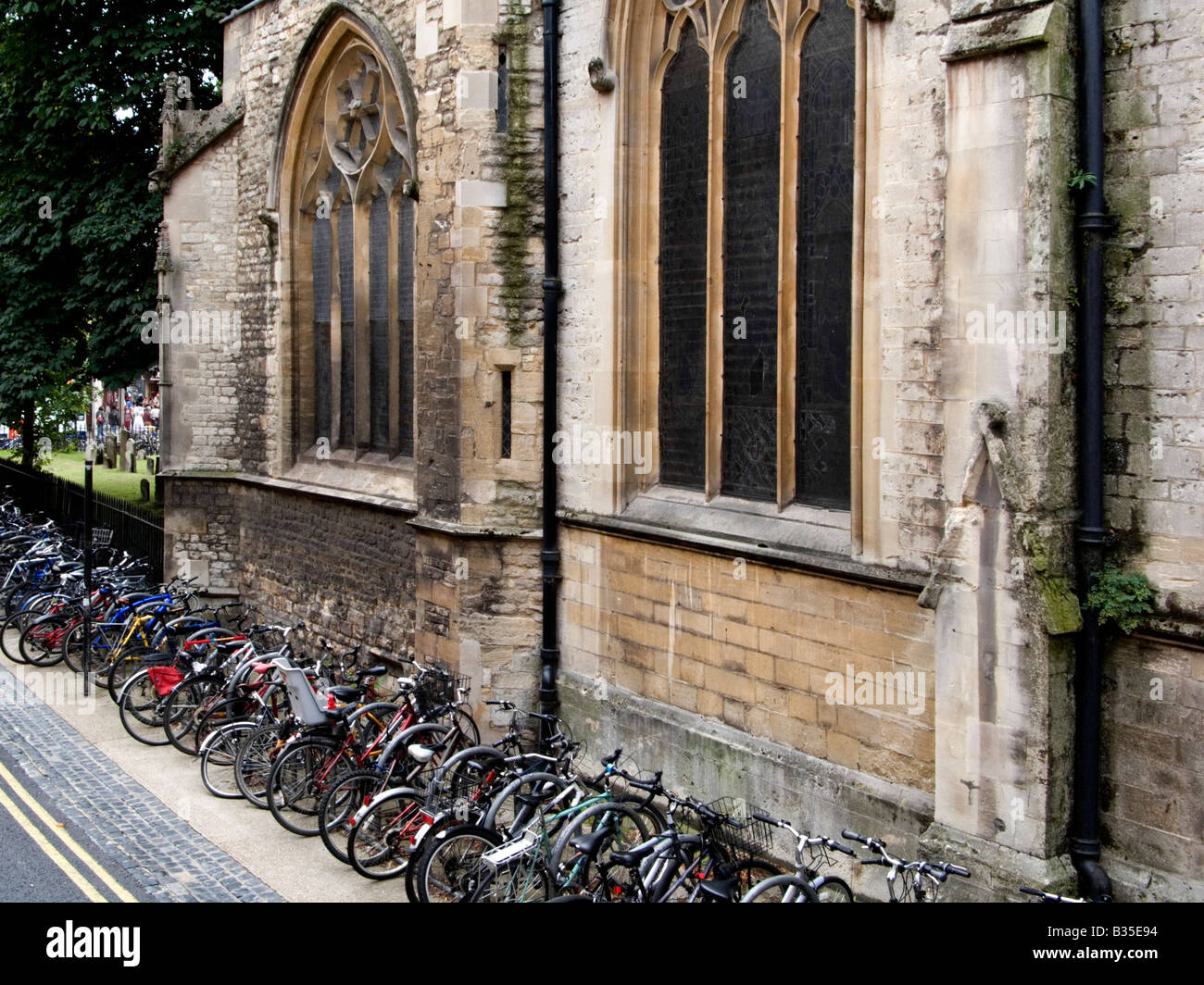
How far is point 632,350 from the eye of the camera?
1009 cm

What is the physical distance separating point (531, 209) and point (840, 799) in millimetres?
5469

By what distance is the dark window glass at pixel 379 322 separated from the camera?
14055mm

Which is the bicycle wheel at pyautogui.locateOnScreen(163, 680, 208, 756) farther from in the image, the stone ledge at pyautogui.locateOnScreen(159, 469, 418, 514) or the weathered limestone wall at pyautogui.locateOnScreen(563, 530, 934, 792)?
the weathered limestone wall at pyautogui.locateOnScreen(563, 530, 934, 792)

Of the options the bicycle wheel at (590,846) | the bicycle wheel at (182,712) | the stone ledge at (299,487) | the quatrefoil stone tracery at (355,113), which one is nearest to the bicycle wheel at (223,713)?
the bicycle wheel at (182,712)

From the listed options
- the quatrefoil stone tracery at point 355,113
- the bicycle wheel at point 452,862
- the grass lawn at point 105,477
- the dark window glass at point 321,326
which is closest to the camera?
the bicycle wheel at point 452,862

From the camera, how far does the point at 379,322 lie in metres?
14.2

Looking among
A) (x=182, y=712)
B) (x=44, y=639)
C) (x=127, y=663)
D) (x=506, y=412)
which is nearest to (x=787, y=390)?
(x=506, y=412)

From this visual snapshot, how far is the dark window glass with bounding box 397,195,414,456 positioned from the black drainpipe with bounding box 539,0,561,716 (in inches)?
125

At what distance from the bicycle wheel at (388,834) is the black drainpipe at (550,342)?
7.64 ft

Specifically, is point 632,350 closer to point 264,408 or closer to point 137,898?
point 137,898

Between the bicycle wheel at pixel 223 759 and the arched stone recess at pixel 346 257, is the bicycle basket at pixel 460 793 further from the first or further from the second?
the arched stone recess at pixel 346 257

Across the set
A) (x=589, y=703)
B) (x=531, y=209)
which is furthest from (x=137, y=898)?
(x=531, y=209)

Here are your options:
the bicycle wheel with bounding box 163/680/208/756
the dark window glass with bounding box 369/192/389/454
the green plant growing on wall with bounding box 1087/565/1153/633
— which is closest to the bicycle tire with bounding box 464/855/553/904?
the green plant growing on wall with bounding box 1087/565/1153/633

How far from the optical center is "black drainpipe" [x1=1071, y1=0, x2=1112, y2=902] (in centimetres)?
650
